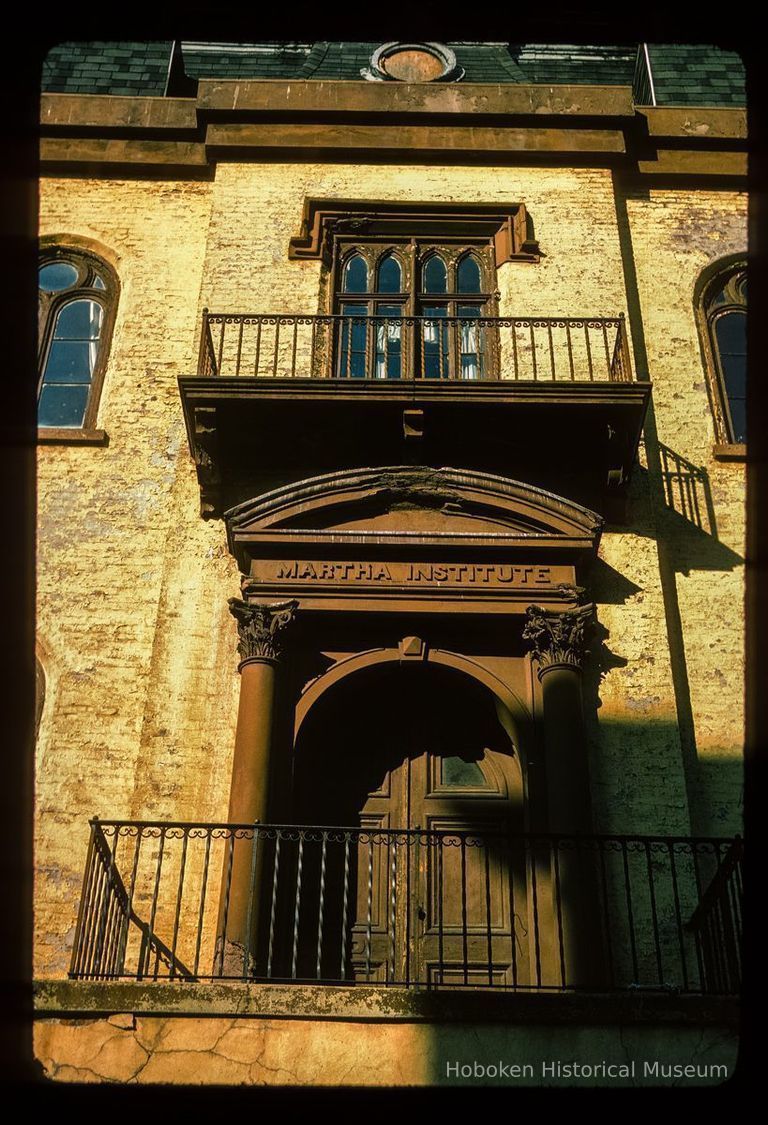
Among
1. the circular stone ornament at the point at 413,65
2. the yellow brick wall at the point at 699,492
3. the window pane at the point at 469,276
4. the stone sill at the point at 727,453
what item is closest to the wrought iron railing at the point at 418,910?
the yellow brick wall at the point at 699,492

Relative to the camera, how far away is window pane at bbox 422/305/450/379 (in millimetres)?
11695

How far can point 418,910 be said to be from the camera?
9.02m

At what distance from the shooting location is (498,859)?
9.38 metres

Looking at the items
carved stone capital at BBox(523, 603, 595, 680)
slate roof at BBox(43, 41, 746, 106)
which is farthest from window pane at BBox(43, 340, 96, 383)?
carved stone capital at BBox(523, 603, 595, 680)

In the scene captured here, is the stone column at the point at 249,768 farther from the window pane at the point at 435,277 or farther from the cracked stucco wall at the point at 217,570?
the window pane at the point at 435,277

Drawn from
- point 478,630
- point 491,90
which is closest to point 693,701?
point 478,630

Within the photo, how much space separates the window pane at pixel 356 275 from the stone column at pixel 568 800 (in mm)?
4531

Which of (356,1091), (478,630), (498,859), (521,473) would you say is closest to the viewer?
(356,1091)

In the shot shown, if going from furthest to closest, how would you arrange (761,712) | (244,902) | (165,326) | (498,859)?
(165,326)
(498,859)
(244,902)
(761,712)

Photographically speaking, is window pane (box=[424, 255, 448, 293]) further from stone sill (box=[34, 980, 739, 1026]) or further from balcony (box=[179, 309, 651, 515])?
stone sill (box=[34, 980, 739, 1026])

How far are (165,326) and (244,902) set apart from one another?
6.20 m

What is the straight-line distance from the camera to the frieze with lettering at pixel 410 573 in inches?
388

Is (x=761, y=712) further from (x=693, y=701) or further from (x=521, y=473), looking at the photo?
(x=521, y=473)

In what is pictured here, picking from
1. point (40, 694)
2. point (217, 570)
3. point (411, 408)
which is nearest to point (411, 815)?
point (217, 570)
